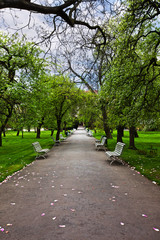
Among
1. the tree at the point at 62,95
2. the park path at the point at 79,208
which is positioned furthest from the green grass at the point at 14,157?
the tree at the point at 62,95

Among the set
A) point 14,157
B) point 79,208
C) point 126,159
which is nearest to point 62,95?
point 14,157

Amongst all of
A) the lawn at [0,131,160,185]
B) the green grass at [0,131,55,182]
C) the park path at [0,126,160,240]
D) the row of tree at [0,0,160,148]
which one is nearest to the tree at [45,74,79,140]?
the row of tree at [0,0,160,148]

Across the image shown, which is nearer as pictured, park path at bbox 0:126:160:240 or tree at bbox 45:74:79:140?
park path at bbox 0:126:160:240

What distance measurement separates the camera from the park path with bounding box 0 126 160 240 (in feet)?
10.7

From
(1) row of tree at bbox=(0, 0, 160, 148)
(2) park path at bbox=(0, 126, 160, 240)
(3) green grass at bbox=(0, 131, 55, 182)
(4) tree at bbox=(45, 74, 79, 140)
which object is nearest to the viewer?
(2) park path at bbox=(0, 126, 160, 240)

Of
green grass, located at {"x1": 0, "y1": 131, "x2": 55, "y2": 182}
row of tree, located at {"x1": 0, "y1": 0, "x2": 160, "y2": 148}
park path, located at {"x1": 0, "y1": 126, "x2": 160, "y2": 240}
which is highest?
row of tree, located at {"x1": 0, "y1": 0, "x2": 160, "y2": 148}

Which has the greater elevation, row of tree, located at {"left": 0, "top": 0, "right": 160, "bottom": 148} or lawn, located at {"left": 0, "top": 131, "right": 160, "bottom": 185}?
row of tree, located at {"left": 0, "top": 0, "right": 160, "bottom": 148}

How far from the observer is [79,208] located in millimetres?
4238

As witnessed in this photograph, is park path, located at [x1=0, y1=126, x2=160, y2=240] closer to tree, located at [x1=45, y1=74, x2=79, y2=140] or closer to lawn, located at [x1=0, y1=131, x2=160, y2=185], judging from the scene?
lawn, located at [x1=0, y1=131, x2=160, y2=185]

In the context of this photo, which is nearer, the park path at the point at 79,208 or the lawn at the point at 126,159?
the park path at the point at 79,208

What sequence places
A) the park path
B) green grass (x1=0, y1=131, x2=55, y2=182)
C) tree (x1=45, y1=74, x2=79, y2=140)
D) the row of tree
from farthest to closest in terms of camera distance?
tree (x1=45, y1=74, x2=79, y2=140), green grass (x1=0, y1=131, x2=55, y2=182), the row of tree, the park path

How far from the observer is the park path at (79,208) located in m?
3.27

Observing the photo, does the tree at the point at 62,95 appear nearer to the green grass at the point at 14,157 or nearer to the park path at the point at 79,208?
the green grass at the point at 14,157

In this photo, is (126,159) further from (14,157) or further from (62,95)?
(62,95)
